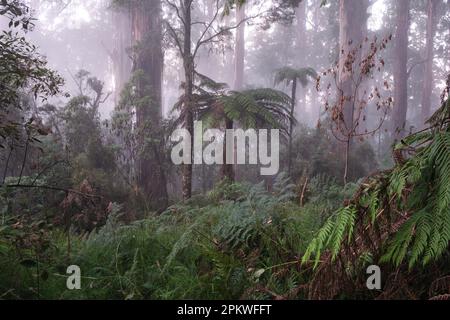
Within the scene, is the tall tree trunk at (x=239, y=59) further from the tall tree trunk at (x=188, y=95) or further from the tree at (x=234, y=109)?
the tall tree trunk at (x=188, y=95)

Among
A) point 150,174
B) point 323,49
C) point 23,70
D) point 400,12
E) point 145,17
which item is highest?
point 323,49

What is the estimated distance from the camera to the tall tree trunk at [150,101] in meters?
10.2

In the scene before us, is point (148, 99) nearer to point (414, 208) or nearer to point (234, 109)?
point (234, 109)

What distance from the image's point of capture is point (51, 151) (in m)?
8.53

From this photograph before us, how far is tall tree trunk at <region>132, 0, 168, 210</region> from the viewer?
10.2 m

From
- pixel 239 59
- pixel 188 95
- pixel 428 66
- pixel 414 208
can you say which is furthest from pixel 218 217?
pixel 428 66

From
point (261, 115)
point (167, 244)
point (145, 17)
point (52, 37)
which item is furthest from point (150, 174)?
point (52, 37)

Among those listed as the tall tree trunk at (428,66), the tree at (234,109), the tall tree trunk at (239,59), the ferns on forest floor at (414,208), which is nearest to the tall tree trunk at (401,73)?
the tall tree trunk at (428,66)

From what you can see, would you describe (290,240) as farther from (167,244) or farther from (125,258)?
(125,258)

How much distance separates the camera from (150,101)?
11.0 metres

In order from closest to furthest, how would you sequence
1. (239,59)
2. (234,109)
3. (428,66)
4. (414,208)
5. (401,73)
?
(414,208) < (234,109) < (401,73) < (428,66) < (239,59)

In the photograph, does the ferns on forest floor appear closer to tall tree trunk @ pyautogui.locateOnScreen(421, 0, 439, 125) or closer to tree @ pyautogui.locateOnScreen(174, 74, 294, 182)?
tree @ pyautogui.locateOnScreen(174, 74, 294, 182)

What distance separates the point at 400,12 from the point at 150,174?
18.4 meters

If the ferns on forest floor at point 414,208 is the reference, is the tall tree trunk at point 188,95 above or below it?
above
